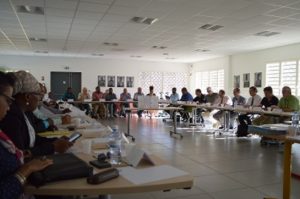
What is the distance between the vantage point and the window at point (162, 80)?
16.1m

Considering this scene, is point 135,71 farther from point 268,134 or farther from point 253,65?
point 268,134

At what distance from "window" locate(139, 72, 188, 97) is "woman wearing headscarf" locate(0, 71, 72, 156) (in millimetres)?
13959

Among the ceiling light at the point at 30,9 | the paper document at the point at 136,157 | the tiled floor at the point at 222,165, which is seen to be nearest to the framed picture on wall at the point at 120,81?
the tiled floor at the point at 222,165

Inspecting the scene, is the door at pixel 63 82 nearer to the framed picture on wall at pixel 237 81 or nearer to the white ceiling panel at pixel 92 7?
the framed picture on wall at pixel 237 81

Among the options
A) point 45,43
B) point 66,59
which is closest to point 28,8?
point 45,43

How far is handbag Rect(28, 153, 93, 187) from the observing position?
4.03 ft

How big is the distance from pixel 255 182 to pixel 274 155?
74.8 inches

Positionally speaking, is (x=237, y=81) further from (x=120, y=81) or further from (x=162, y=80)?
(x=120, y=81)

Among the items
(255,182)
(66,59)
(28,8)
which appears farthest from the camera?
(66,59)

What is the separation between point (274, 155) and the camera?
534 centimetres

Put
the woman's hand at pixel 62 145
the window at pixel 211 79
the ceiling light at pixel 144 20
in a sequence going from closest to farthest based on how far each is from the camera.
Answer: the woman's hand at pixel 62 145 → the ceiling light at pixel 144 20 → the window at pixel 211 79

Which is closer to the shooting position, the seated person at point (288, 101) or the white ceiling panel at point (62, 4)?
the white ceiling panel at point (62, 4)

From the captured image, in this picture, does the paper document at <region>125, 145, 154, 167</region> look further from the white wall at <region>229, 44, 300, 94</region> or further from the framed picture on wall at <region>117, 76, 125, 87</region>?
the framed picture on wall at <region>117, 76, 125, 87</region>

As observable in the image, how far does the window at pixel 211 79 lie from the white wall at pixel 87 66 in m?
1.32
